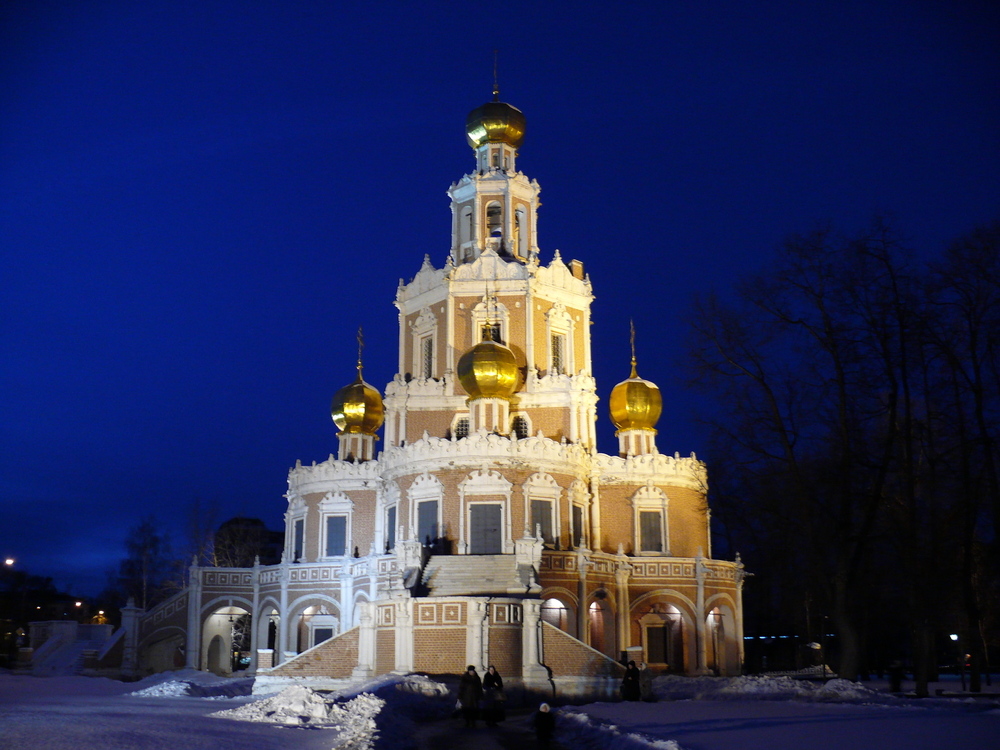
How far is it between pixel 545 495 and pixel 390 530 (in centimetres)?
658

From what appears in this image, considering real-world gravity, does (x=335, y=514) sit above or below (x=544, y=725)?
above

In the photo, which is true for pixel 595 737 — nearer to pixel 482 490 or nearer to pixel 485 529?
pixel 485 529

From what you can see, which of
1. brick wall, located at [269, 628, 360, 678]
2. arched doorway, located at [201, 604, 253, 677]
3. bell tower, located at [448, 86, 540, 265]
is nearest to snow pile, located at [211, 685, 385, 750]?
brick wall, located at [269, 628, 360, 678]

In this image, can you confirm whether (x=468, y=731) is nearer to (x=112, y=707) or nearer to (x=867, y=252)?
(x=112, y=707)

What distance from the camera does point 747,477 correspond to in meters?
24.7

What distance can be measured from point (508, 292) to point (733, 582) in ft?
49.5

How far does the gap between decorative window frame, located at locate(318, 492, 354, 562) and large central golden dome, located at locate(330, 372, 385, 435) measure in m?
3.91

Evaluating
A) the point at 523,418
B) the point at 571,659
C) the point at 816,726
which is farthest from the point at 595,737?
the point at 523,418

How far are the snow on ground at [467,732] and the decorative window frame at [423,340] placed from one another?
748 inches

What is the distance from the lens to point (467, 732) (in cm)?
1950

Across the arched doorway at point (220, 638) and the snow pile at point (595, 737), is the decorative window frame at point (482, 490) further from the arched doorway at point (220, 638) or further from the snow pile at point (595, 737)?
the snow pile at point (595, 737)

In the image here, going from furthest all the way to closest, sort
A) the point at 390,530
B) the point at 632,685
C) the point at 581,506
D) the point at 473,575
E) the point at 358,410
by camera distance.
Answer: the point at 358,410 → the point at 390,530 → the point at 581,506 → the point at 473,575 → the point at 632,685

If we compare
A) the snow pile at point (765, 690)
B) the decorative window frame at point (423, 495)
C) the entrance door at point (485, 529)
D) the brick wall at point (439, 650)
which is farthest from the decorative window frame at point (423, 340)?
the snow pile at point (765, 690)

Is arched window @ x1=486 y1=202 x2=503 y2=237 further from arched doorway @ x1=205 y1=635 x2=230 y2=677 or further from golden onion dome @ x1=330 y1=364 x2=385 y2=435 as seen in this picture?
arched doorway @ x1=205 y1=635 x2=230 y2=677
